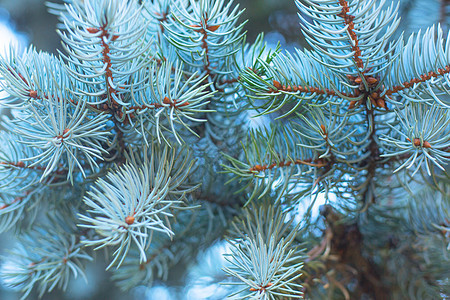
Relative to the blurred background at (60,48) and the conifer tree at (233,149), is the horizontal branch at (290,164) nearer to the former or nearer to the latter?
the conifer tree at (233,149)

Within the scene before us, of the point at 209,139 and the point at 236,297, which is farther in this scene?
the point at 209,139

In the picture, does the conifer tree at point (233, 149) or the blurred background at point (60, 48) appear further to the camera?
the blurred background at point (60, 48)

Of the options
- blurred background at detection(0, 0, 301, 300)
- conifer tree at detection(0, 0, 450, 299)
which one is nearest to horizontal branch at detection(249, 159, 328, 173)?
conifer tree at detection(0, 0, 450, 299)

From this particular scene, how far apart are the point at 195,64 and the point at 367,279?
0.83 ft

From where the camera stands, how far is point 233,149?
33 centimetres

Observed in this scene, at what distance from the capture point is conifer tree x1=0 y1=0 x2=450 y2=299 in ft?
0.73

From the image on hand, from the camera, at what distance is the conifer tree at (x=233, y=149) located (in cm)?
22

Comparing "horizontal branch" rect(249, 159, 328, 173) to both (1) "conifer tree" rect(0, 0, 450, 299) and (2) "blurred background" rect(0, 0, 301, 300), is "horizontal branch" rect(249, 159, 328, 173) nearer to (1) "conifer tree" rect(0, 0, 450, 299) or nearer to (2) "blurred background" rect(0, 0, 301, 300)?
(1) "conifer tree" rect(0, 0, 450, 299)

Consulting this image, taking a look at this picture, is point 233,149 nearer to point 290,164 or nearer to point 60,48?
point 290,164

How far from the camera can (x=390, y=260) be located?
0.34 meters

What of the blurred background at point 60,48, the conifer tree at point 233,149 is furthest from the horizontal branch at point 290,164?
the blurred background at point 60,48

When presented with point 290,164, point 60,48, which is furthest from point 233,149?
point 60,48

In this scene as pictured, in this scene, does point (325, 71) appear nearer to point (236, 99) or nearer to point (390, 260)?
point (236, 99)

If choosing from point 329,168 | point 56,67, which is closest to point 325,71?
point 329,168
